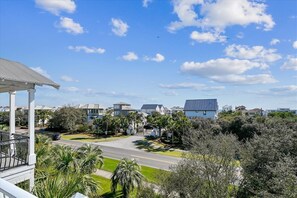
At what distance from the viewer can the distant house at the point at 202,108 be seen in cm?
7419

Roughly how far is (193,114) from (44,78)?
70810 mm

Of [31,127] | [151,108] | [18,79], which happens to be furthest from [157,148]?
[151,108]

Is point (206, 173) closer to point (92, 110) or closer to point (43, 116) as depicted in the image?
point (43, 116)

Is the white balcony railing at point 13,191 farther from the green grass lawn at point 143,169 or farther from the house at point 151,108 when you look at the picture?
the house at point 151,108

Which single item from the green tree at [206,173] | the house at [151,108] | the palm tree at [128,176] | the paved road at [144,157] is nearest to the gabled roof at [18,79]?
the green tree at [206,173]

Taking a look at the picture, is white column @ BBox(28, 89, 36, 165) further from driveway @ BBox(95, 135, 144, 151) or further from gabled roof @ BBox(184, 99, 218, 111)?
gabled roof @ BBox(184, 99, 218, 111)

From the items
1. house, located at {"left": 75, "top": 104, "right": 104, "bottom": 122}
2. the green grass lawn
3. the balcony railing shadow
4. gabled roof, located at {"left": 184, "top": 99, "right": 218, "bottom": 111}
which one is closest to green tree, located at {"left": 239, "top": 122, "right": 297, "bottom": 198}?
the green grass lawn

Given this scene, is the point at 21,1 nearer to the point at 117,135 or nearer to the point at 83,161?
the point at 83,161

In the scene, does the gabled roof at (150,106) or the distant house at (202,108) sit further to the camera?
the gabled roof at (150,106)

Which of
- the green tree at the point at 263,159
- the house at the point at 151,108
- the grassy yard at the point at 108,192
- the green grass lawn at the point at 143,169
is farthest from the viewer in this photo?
the house at the point at 151,108

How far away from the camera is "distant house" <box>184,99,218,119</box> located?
74.2 metres

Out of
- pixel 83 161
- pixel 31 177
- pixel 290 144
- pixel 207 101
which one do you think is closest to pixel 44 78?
pixel 31 177

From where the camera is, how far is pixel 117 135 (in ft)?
180

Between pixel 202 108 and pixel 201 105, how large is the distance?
118 centimetres
